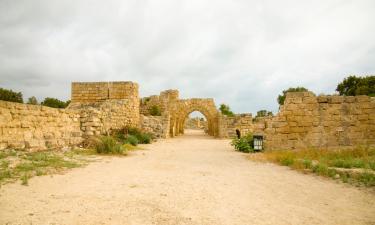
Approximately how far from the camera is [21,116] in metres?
8.10

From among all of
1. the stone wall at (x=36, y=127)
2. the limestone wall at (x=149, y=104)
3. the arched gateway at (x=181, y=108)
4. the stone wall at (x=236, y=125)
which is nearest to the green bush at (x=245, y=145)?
the stone wall at (x=36, y=127)

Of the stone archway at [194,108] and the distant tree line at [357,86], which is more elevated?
the distant tree line at [357,86]

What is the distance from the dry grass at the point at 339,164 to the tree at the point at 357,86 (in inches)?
921

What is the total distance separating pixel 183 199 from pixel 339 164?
4292 millimetres

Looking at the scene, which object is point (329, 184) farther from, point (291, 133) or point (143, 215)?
point (291, 133)

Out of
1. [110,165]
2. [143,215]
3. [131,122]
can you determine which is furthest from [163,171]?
[131,122]

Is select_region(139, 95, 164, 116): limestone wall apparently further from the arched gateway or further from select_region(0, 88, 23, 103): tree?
select_region(0, 88, 23, 103): tree

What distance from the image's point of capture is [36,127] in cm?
868

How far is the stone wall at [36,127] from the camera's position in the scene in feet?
24.8

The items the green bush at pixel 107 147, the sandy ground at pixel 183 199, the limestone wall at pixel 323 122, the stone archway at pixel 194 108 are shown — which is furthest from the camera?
the stone archway at pixel 194 108

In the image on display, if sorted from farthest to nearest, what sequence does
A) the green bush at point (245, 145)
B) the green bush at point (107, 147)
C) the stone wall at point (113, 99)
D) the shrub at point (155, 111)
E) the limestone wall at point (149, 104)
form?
the limestone wall at point (149, 104) < the shrub at point (155, 111) < the stone wall at point (113, 99) < the green bush at point (245, 145) < the green bush at point (107, 147)

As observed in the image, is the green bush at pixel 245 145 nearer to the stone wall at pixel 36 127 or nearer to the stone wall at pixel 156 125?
the stone wall at pixel 36 127

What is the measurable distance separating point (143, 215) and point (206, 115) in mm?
22750

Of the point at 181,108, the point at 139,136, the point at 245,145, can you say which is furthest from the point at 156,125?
the point at 245,145
